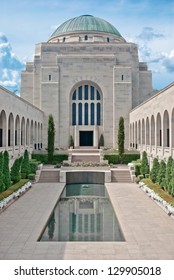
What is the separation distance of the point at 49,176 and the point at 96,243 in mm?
16067

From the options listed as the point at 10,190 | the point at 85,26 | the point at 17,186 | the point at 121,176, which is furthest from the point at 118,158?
the point at 85,26

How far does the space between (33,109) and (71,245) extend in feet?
85.9

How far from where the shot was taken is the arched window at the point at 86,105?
42781mm


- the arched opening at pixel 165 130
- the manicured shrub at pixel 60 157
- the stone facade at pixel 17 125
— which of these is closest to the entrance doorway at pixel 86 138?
the stone facade at pixel 17 125

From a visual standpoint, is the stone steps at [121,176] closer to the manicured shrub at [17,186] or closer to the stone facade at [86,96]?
the manicured shrub at [17,186]

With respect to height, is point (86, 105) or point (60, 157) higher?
point (86, 105)

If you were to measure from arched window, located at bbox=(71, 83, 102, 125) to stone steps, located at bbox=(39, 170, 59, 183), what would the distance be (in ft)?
55.9

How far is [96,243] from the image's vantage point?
10.4 metres

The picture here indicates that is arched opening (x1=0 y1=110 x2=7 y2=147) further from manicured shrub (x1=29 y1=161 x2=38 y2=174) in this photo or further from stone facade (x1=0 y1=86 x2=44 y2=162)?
manicured shrub (x1=29 y1=161 x2=38 y2=174)

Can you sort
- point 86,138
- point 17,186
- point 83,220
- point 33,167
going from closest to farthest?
point 83,220
point 17,186
point 33,167
point 86,138

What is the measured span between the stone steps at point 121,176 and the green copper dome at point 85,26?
102 feet

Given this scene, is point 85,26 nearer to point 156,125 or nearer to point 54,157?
point 54,157

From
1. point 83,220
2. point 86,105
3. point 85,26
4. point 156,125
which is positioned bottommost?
point 83,220

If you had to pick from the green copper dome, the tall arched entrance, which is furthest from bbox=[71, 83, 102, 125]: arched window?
the green copper dome
